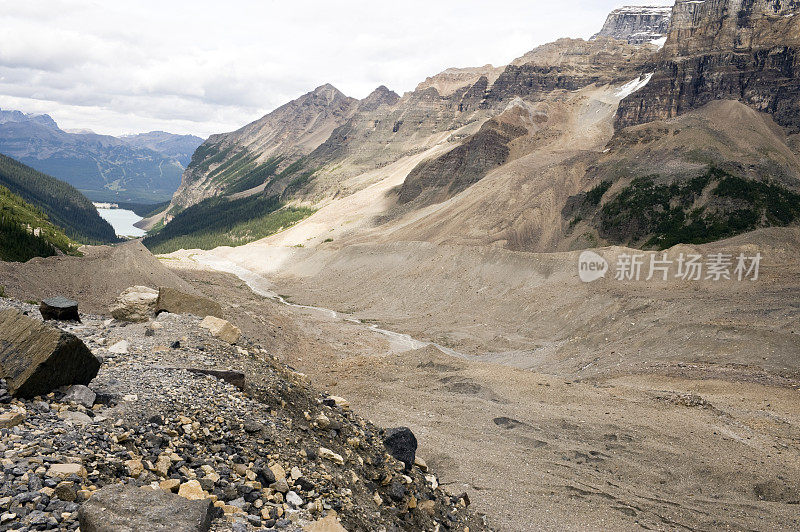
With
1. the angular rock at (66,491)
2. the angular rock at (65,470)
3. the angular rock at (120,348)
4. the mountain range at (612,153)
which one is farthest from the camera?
the mountain range at (612,153)

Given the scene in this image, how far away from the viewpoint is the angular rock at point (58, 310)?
16375 mm

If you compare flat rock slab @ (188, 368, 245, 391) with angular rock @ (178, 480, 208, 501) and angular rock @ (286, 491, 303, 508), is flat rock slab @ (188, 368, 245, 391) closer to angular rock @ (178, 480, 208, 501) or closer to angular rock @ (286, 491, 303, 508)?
angular rock @ (286, 491, 303, 508)

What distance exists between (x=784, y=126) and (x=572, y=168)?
1328 inches

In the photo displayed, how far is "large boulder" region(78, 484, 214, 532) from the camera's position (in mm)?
6082

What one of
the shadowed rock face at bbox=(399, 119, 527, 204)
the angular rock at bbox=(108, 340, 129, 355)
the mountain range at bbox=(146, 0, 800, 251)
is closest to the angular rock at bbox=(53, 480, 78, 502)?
the angular rock at bbox=(108, 340, 129, 355)

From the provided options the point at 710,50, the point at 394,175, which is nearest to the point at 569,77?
the point at 710,50

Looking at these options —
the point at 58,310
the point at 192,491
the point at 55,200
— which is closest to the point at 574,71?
the point at 58,310

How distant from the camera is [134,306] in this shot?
18.9 metres

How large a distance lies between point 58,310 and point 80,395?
876 cm

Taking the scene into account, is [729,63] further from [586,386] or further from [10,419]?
[10,419]

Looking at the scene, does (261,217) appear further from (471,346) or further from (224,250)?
(471,346)

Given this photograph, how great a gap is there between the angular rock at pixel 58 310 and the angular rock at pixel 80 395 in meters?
8.28

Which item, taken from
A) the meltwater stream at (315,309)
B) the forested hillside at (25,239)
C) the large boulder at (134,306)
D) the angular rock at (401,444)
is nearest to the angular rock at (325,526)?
the angular rock at (401,444)

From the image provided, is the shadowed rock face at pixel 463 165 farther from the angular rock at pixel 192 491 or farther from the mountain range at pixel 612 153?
the angular rock at pixel 192 491
